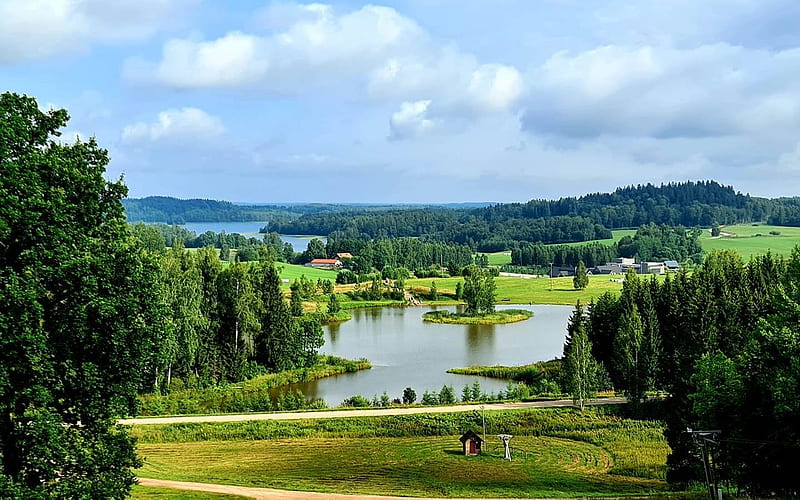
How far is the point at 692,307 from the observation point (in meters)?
32.7

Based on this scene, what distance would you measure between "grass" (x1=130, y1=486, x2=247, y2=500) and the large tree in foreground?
5.56m

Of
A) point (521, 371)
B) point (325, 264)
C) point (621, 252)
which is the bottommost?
point (521, 371)

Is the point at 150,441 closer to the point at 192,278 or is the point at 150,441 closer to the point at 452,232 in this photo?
the point at 192,278

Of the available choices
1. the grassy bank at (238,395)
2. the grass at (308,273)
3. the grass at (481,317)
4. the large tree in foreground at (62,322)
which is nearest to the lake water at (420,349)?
the grassy bank at (238,395)

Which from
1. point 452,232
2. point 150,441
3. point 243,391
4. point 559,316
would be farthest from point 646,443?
point 452,232

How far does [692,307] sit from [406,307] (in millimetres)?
54417

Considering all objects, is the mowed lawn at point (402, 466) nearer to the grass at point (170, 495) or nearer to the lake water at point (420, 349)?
the grass at point (170, 495)

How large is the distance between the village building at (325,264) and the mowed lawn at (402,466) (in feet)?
327

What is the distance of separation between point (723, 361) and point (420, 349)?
116 ft

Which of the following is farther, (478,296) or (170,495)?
(478,296)

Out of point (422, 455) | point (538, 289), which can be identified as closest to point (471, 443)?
point (422, 455)

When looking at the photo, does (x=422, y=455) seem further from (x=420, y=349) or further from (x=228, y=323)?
(x=420, y=349)

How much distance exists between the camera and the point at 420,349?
5378 centimetres

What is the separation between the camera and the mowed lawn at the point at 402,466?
20.7 meters
